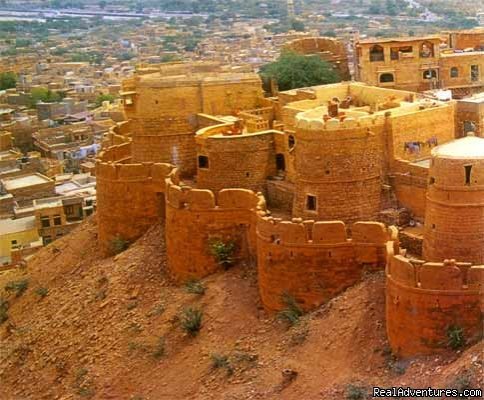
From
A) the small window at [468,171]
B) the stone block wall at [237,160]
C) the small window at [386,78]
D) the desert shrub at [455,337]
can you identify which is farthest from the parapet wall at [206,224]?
the small window at [386,78]

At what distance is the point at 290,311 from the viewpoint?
1639cm

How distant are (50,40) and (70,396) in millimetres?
106210

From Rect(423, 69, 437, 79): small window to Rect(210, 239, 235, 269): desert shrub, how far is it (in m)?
10.3

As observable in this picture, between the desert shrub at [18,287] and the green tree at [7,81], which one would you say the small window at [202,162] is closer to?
the desert shrub at [18,287]

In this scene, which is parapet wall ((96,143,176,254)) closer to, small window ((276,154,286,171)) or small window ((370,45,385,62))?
small window ((276,154,286,171))

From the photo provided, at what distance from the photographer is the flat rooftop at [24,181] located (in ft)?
124

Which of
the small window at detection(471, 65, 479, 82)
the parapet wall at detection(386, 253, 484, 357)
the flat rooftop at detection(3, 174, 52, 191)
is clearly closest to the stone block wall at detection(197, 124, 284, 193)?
the parapet wall at detection(386, 253, 484, 357)

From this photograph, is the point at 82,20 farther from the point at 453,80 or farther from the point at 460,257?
the point at 460,257

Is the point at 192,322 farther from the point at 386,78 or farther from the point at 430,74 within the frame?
the point at 430,74

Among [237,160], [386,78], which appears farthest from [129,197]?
[386,78]

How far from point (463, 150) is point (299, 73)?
12.7 metres

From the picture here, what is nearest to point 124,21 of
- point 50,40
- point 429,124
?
Result: point 50,40

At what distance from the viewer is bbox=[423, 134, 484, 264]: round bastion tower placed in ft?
46.2

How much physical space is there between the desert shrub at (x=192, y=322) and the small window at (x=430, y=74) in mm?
11561
